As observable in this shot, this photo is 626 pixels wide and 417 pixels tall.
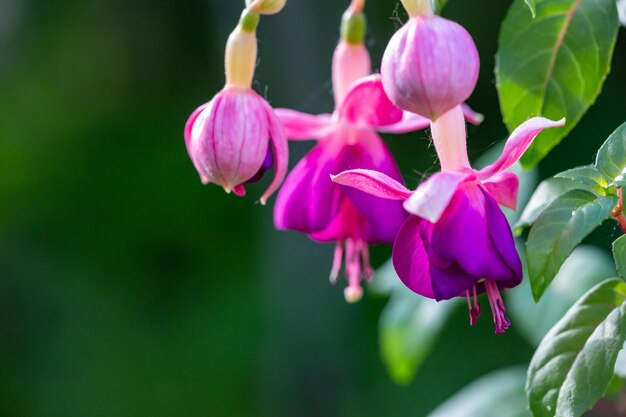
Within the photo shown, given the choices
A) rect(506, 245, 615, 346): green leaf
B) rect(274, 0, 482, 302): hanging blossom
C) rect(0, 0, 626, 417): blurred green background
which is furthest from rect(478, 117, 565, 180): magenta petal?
rect(0, 0, 626, 417): blurred green background

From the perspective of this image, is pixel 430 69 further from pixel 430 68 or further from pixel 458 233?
pixel 458 233

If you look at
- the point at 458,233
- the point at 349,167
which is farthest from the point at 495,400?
the point at 458,233

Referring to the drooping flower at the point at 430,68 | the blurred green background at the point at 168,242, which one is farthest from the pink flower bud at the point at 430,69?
the blurred green background at the point at 168,242

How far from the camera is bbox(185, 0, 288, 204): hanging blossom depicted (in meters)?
0.63

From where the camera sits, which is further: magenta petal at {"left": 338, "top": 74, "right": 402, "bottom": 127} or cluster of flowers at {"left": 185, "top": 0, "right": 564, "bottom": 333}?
magenta petal at {"left": 338, "top": 74, "right": 402, "bottom": 127}

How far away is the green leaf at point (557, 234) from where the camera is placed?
0.57 m

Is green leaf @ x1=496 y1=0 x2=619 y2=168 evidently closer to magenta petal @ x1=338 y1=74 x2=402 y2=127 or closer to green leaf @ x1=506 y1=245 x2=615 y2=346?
magenta petal @ x1=338 y1=74 x2=402 y2=127

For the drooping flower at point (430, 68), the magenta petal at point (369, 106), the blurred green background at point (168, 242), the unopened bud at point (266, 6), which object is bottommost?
the blurred green background at point (168, 242)

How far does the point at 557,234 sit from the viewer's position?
578 mm

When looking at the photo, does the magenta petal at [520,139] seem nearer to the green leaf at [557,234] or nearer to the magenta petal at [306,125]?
the green leaf at [557,234]

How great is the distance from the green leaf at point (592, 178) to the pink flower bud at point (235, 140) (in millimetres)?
203

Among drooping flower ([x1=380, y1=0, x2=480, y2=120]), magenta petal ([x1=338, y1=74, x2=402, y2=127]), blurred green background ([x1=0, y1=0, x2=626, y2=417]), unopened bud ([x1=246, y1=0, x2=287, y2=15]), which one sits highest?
unopened bud ([x1=246, y1=0, x2=287, y2=15])

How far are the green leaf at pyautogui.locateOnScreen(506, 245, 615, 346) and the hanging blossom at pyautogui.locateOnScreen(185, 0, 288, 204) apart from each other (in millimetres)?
533

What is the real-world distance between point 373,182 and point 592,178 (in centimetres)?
15
